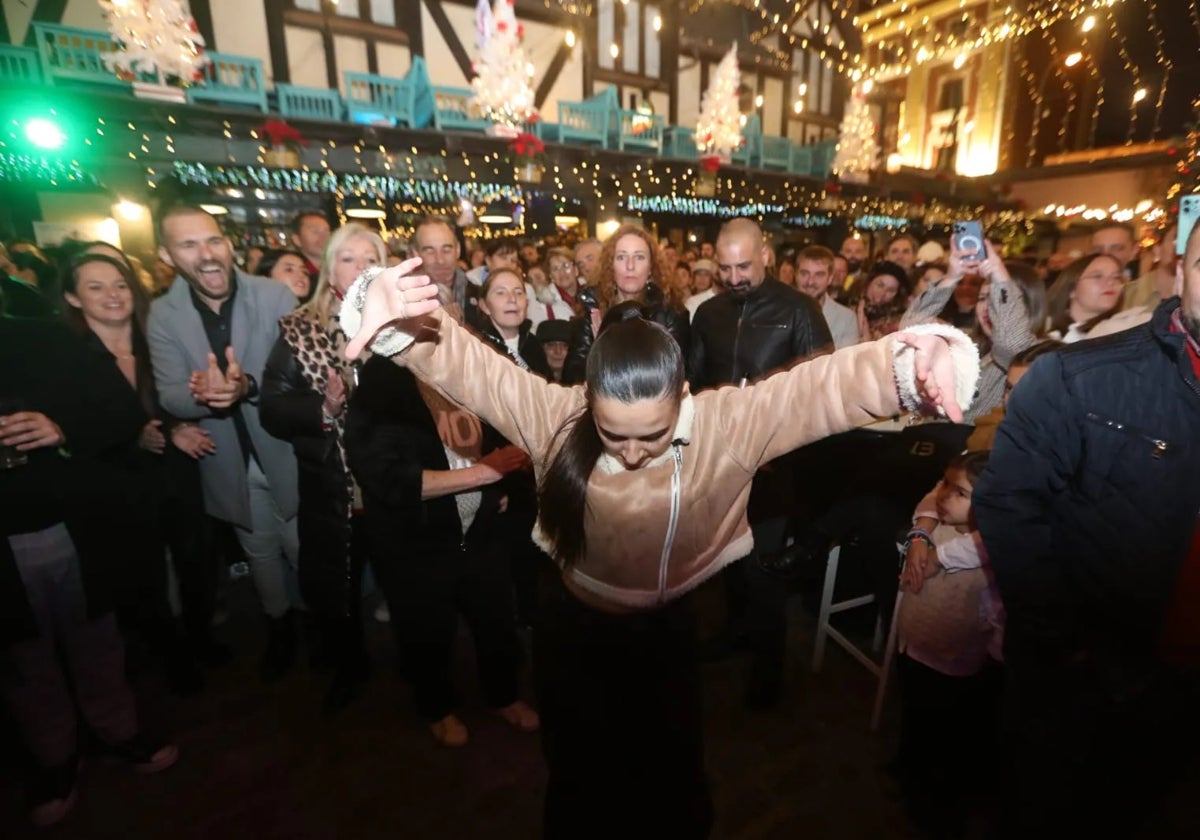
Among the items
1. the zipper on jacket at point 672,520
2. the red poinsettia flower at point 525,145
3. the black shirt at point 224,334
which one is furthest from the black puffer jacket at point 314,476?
the red poinsettia flower at point 525,145

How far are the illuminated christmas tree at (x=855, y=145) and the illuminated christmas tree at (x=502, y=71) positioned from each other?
9.11 metres

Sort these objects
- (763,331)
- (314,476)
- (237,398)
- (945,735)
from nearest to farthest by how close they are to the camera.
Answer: (945,735) → (314,476) → (237,398) → (763,331)

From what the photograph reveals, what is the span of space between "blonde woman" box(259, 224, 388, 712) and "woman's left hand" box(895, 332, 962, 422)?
6.90ft

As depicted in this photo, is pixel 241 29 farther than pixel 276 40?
No

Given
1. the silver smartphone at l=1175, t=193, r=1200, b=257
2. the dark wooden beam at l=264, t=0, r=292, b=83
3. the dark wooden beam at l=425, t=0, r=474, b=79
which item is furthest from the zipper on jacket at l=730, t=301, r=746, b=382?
the dark wooden beam at l=425, t=0, r=474, b=79

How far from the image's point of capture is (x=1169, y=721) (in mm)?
1545

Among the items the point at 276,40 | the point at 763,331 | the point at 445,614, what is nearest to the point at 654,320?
the point at 763,331

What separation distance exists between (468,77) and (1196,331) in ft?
40.3

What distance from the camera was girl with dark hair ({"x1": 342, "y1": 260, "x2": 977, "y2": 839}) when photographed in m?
1.26

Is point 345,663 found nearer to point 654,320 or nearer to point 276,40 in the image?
point 654,320

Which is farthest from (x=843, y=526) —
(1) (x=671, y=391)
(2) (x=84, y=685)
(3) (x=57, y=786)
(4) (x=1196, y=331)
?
(3) (x=57, y=786)

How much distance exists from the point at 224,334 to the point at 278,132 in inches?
276

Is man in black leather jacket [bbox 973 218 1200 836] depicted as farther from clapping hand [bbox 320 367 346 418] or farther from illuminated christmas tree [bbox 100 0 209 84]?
illuminated christmas tree [bbox 100 0 209 84]

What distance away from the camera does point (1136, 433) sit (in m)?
1.43
